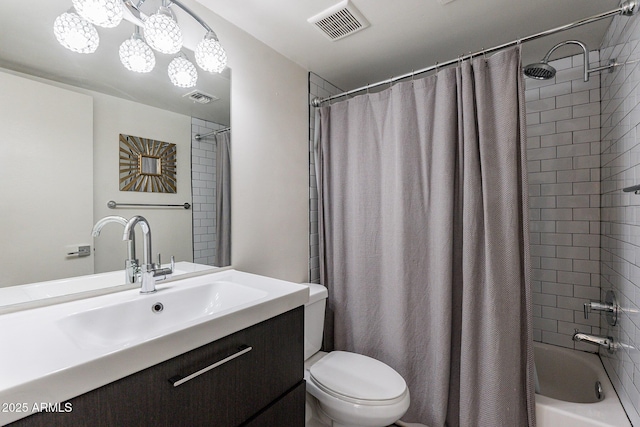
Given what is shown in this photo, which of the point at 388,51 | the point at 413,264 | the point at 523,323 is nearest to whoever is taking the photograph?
the point at 523,323

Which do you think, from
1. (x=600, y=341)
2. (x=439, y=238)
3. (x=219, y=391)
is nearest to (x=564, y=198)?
(x=600, y=341)

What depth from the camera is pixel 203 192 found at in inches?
55.6

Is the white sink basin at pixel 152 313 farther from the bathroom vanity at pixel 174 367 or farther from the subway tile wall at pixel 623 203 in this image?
the subway tile wall at pixel 623 203

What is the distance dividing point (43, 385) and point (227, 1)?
148 centimetres

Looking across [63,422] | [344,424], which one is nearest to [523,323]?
[344,424]

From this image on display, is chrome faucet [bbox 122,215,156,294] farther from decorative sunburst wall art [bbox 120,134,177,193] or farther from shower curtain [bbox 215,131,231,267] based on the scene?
shower curtain [bbox 215,131,231,267]

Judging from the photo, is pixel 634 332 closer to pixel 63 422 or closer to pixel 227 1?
pixel 63 422

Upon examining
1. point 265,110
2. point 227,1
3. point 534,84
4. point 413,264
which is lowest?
point 413,264

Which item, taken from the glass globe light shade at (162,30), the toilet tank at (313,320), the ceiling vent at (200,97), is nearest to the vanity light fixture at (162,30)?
the glass globe light shade at (162,30)

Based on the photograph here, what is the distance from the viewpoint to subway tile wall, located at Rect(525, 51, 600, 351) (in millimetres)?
→ 1716

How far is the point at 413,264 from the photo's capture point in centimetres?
161

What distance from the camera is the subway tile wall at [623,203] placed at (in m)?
1.11

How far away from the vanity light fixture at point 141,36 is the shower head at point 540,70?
1.47 meters

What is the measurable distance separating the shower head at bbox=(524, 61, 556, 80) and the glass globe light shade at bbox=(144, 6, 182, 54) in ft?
5.27
